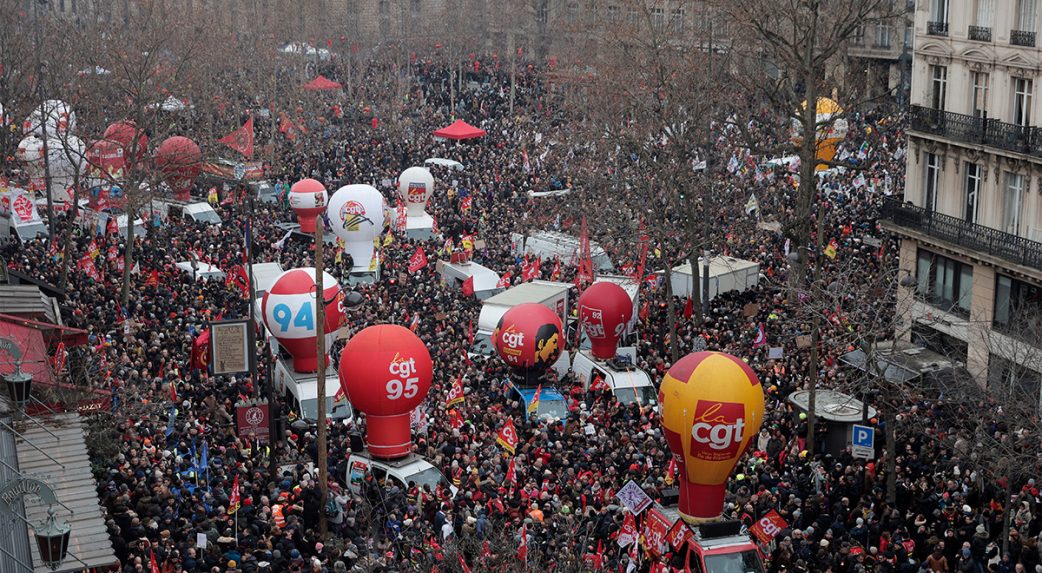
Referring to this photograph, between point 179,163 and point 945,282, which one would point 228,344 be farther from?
point 179,163

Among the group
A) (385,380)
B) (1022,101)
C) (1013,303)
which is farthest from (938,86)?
(385,380)

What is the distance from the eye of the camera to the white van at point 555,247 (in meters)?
44.0

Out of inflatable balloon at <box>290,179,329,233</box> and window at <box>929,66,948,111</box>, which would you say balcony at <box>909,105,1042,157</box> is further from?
inflatable balloon at <box>290,179,329,233</box>

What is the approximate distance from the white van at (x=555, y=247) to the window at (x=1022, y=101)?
14.1 metres

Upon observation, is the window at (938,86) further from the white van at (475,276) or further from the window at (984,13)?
the white van at (475,276)

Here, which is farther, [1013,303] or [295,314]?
[1013,303]

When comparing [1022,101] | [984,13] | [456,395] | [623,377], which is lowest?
[623,377]

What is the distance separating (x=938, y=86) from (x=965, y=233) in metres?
4.37

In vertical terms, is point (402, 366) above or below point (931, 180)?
below

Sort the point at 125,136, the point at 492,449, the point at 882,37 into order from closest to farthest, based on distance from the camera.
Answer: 1. the point at 492,449
2. the point at 125,136
3. the point at 882,37

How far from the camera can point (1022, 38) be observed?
3312 centimetres

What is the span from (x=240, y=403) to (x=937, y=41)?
2036 centimetres

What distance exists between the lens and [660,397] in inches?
968

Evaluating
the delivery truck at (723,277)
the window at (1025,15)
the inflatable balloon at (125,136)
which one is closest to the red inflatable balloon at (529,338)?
the delivery truck at (723,277)
